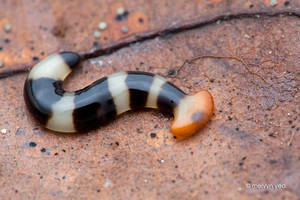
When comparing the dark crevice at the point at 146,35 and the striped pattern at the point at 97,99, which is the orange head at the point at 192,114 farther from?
the dark crevice at the point at 146,35

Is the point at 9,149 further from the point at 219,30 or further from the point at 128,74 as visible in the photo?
the point at 219,30

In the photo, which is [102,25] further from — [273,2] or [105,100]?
[273,2]

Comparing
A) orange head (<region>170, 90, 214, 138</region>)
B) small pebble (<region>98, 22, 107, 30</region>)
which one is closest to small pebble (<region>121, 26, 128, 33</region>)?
small pebble (<region>98, 22, 107, 30</region>)

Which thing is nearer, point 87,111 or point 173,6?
point 87,111

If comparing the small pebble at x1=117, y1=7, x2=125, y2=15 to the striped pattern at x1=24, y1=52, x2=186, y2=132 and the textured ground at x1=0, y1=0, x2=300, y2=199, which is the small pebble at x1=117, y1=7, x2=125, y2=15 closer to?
the textured ground at x1=0, y1=0, x2=300, y2=199

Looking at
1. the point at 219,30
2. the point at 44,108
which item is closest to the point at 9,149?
the point at 44,108

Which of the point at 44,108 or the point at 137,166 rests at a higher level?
the point at 44,108
